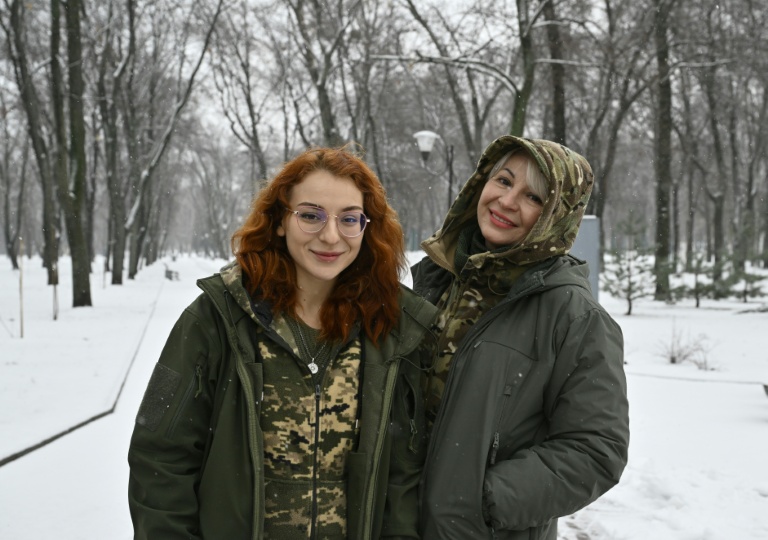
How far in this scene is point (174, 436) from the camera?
1.80 meters

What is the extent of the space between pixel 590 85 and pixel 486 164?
21.1 m

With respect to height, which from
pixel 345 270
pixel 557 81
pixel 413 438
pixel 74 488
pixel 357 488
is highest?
pixel 557 81

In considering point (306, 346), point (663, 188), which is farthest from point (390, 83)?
point (306, 346)

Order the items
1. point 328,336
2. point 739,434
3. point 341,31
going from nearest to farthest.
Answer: point 328,336 → point 739,434 → point 341,31

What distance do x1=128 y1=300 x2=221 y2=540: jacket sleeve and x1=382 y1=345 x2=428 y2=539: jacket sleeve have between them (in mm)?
591

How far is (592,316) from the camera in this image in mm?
1934

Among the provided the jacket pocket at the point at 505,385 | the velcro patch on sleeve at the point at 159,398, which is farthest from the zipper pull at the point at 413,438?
the velcro patch on sleeve at the point at 159,398

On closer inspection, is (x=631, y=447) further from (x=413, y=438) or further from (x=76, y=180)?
(x=76, y=180)

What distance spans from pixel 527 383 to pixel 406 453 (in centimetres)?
46

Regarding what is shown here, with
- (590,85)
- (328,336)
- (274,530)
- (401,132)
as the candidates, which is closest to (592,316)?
(328,336)

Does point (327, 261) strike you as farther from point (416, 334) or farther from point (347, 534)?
point (347, 534)

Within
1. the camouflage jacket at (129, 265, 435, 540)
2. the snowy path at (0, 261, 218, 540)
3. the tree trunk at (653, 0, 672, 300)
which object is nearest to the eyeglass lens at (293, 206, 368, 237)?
the camouflage jacket at (129, 265, 435, 540)

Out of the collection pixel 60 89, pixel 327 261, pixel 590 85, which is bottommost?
pixel 327 261

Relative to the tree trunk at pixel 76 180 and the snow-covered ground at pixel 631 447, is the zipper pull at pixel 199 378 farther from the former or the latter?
the tree trunk at pixel 76 180
